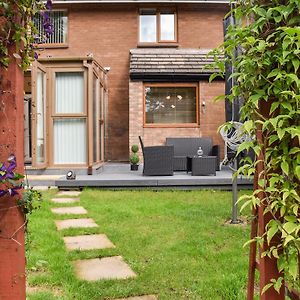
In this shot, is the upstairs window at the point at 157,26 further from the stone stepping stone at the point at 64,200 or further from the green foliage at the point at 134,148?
the stone stepping stone at the point at 64,200

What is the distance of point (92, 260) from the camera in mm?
3645

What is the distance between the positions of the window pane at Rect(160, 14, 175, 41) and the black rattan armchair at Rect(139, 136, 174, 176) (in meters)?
5.95

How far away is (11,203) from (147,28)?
12.1m

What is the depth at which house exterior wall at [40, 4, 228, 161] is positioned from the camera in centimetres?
1291

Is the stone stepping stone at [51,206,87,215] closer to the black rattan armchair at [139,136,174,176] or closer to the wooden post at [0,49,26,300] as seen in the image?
the black rattan armchair at [139,136,174,176]

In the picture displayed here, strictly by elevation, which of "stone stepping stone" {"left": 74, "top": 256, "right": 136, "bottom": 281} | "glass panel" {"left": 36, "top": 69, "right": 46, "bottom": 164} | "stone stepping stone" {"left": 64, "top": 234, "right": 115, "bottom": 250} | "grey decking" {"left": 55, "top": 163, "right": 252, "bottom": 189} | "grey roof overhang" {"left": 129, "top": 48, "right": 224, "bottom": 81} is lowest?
"stone stepping stone" {"left": 74, "top": 256, "right": 136, "bottom": 281}

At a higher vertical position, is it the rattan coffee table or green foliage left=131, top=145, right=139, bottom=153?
green foliage left=131, top=145, right=139, bottom=153

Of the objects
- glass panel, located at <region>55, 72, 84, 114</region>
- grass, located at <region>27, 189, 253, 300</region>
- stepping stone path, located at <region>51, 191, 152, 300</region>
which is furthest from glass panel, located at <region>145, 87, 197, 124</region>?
stepping stone path, located at <region>51, 191, 152, 300</region>

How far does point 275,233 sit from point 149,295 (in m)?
1.38

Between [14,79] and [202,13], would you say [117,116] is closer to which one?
[202,13]

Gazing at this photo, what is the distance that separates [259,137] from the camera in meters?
1.85

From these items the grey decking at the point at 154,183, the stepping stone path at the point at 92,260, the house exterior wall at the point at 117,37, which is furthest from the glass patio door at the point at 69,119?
the stepping stone path at the point at 92,260

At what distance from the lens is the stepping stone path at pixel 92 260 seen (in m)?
3.23

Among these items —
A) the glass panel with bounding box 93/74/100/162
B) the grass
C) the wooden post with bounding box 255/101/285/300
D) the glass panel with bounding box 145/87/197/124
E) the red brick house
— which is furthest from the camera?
the glass panel with bounding box 145/87/197/124
